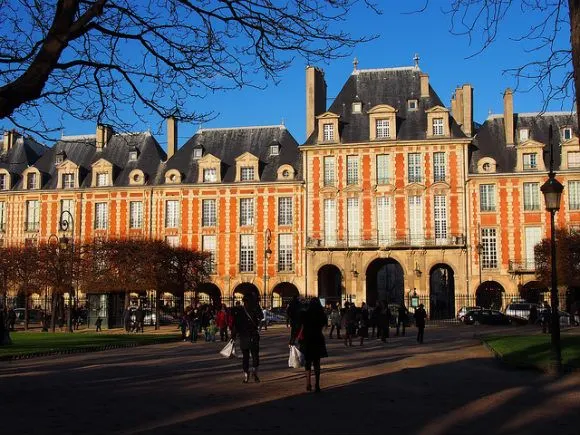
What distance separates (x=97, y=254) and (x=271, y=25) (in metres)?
34.4

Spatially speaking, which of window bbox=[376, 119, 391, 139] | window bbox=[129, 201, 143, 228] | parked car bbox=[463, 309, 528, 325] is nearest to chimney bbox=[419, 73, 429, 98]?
window bbox=[376, 119, 391, 139]

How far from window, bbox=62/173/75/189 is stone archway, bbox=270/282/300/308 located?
16.2 metres

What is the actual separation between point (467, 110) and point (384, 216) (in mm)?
9186

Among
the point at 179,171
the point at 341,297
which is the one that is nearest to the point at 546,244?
the point at 341,297

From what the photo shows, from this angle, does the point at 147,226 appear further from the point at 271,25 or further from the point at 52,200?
the point at 271,25

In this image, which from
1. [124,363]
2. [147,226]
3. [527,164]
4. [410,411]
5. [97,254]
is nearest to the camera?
[410,411]

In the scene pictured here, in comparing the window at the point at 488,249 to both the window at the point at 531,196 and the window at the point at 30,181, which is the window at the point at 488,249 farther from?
the window at the point at 30,181

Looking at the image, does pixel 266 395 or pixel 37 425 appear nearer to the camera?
pixel 37 425

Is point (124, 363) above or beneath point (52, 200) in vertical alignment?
beneath

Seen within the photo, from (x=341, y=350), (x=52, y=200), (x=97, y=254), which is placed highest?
(x=52, y=200)

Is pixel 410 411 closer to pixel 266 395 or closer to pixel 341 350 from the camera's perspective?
pixel 266 395

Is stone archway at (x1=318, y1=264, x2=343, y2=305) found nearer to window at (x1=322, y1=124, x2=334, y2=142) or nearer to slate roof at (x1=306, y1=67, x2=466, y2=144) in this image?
window at (x1=322, y1=124, x2=334, y2=142)

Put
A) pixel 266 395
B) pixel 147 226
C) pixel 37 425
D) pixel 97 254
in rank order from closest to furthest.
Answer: pixel 37 425 < pixel 266 395 < pixel 97 254 < pixel 147 226

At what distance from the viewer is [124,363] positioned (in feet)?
55.2
